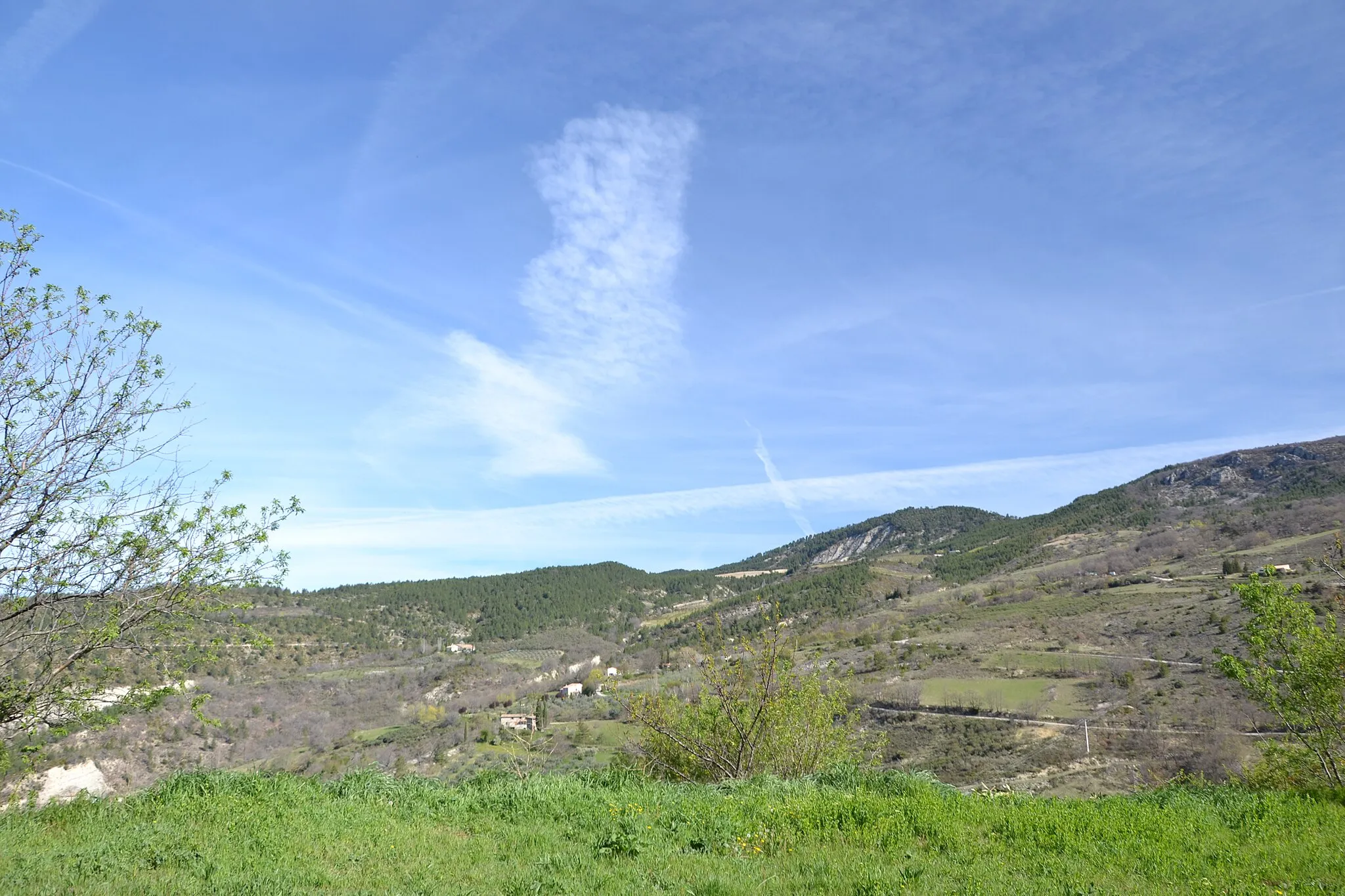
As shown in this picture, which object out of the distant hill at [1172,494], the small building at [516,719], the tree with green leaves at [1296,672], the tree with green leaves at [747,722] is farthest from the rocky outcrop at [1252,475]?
the tree with green leaves at [747,722]

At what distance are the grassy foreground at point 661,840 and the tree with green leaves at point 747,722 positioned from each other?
297 cm

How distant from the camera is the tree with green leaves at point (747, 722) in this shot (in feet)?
44.7

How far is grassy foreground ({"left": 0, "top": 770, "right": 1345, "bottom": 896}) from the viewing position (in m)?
6.56

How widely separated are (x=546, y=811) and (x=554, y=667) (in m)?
94.8

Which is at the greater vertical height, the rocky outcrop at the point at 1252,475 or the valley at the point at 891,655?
the rocky outcrop at the point at 1252,475

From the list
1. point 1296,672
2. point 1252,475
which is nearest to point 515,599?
point 1296,672

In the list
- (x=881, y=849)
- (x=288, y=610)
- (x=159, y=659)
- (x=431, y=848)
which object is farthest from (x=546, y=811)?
(x=288, y=610)

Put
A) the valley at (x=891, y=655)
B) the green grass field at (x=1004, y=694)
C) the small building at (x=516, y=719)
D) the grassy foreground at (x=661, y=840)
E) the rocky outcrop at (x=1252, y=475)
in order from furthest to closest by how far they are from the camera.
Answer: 1. the rocky outcrop at (x=1252, y=475)
2. the green grass field at (x=1004, y=694)
3. the small building at (x=516, y=719)
4. the valley at (x=891, y=655)
5. the grassy foreground at (x=661, y=840)

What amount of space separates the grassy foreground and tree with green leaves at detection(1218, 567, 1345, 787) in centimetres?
242

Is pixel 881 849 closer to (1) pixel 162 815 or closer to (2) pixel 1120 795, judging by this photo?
(2) pixel 1120 795

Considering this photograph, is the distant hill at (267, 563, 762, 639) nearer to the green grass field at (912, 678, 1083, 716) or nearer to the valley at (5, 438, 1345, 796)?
the valley at (5, 438, 1345, 796)

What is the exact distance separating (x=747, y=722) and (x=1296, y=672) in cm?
933

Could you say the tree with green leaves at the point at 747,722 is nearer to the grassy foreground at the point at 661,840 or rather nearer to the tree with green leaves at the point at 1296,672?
the grassy foreground at the point at 661,840

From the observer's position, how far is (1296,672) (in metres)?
12.2
